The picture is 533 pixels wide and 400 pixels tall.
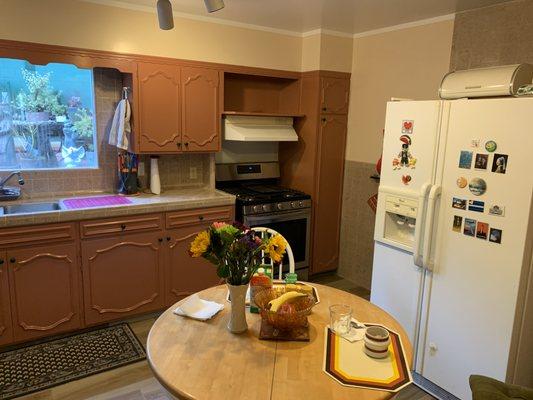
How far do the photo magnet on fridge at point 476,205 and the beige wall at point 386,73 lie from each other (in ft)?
4.31

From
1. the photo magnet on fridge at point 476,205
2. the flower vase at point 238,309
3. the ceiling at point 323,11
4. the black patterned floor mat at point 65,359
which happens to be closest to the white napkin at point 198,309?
the flower vase at point 238,309

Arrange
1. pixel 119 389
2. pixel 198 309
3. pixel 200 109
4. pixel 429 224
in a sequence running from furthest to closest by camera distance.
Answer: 1. pixel 200 109
2. pixel 119 389
3. pixel 429 224
4. pixel 198 309

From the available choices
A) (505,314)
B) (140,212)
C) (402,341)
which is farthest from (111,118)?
(505,314)

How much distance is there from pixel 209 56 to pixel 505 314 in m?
2.73

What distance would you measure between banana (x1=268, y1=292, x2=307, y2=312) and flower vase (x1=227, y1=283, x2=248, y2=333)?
11 cm

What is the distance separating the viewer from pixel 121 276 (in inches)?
116

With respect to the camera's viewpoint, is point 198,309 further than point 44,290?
No

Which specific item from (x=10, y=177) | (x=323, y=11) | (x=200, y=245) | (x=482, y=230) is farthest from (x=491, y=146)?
(x=10, y=177)

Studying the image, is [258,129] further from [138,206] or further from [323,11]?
[138,206]

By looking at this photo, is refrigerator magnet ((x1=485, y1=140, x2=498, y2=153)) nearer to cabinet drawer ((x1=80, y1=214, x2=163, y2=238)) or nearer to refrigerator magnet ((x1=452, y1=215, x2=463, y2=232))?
refrigerator magnet ((x1=452, y1=215, x2=463, y2=232))

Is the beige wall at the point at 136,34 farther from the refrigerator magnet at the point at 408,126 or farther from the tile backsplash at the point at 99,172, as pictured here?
the refrigerator magnet at the point at 408,126

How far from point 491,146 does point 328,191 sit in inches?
76.0

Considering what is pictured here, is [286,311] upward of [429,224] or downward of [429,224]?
downward

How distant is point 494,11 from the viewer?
8.76 feet
